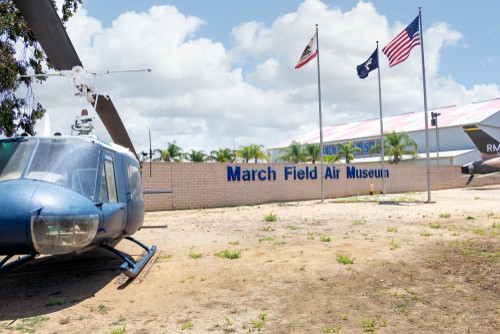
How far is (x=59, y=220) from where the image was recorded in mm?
5020

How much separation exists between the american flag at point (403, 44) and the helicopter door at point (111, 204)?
19818mm

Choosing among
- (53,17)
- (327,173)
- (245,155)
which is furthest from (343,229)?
(245,155)

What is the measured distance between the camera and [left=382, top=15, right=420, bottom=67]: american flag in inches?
874

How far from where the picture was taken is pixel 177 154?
54.0 m

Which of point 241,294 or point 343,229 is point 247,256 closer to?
point 241,294

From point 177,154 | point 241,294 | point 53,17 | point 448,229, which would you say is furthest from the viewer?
point 177,154

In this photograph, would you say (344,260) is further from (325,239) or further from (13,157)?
(13,157)

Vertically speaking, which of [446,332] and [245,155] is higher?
[245,155]

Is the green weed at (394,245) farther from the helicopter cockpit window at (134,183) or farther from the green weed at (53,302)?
the green weed at (53,302)

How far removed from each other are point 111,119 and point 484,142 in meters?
37.9

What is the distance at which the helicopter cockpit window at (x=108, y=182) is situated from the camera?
6.19 meters

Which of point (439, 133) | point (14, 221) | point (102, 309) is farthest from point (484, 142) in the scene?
point (14, 221)

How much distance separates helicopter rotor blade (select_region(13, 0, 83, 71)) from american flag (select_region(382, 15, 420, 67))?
18960 mm

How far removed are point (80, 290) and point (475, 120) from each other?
4917 cm
